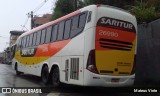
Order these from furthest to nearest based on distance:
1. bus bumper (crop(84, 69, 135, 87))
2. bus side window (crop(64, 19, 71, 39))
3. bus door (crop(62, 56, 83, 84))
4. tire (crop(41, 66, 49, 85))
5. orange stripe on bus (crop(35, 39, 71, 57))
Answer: tire (crop(41, 66, 49, 85)), orange stripe on bus (crop(35, 39, 71, 57)), bus side window (crop(64, 19, 71, 39)), bus door (crop(62, 56, 83, 84)), bus bumper (crop(84, 69, 135, 87))

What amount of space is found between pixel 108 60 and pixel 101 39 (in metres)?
0.78

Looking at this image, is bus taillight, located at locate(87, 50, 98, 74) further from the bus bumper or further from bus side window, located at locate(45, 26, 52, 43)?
bus side window, located at locate(45, 26, 52, 43)

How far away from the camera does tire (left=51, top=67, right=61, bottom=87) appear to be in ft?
45.7

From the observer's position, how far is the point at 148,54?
15422 mm

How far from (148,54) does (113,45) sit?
4.08m

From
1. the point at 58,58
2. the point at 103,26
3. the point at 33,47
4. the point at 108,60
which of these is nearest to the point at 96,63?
the point at 108,60

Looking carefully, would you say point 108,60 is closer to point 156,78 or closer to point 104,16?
point 104,16

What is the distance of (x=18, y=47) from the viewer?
23453 millimetres

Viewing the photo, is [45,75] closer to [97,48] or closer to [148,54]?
[148,54]

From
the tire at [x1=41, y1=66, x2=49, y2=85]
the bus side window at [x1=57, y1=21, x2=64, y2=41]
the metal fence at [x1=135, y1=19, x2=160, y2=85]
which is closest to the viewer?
the bus side window at [x1=57, y1=21, x2=64, y2=41]

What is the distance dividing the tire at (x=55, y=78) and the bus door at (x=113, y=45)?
2930 mm

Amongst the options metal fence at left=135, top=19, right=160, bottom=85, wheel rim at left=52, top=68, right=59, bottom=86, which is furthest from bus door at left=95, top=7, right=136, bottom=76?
wheel rim at left=52, top=68, right=59, bottom=86

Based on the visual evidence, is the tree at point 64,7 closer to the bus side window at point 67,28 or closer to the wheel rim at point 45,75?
the wheel rim at point 45,75

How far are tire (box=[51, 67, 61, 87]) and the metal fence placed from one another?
154 inches
